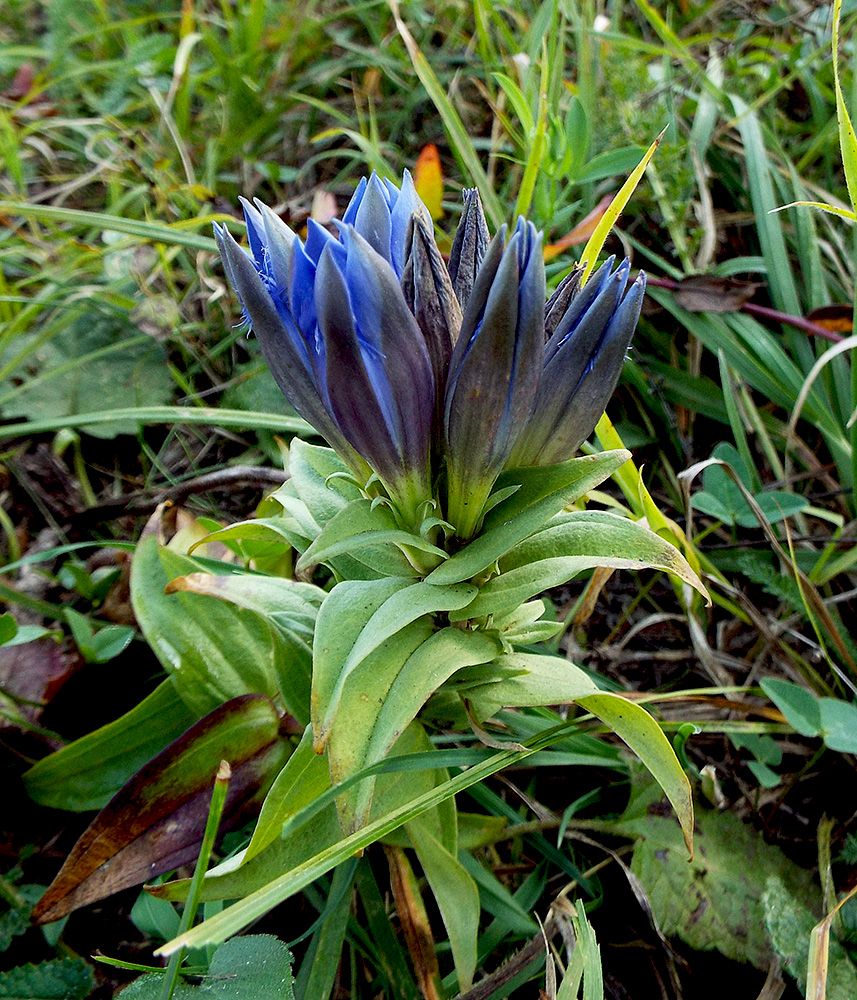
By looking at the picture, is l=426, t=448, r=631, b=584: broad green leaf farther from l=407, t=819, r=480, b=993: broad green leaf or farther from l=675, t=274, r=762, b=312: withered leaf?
l=675, t=274, r=762, b=312: withered leaf

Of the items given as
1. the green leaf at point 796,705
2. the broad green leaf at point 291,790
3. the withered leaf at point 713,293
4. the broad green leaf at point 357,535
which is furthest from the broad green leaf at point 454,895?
the withered leaf at point 713,293

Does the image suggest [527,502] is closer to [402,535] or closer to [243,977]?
[402,535]

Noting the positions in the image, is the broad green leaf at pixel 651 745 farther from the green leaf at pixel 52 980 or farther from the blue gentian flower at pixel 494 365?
the green leaf at pixel 52 980

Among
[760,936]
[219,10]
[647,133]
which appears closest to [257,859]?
[760,936]

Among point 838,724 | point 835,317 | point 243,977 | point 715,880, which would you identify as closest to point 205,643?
point 243,977

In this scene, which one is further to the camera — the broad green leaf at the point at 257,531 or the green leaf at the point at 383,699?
the broad green leaf at the point at 257,531
